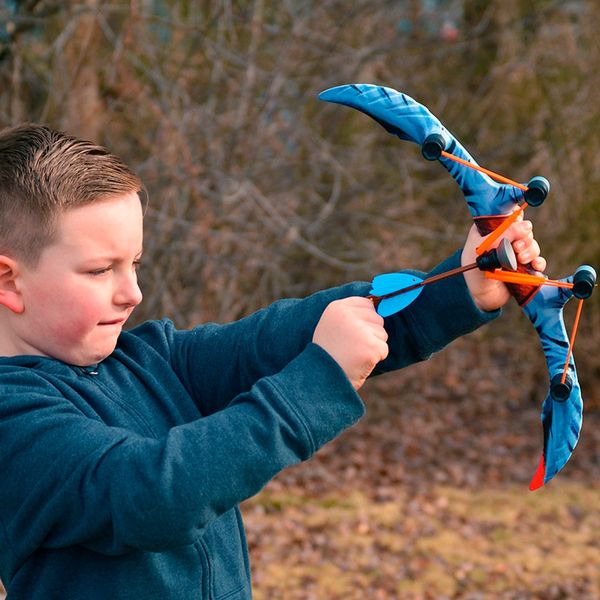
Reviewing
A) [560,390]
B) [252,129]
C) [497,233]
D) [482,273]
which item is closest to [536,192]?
[497,233]

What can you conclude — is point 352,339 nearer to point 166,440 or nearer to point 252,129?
point 166,440

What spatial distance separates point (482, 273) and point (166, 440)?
69cm

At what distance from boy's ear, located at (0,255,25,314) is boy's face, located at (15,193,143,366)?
0.04 ft

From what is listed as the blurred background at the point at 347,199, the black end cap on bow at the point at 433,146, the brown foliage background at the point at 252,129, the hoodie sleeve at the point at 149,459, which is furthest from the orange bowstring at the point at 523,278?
the blurred background at the point at 347,199

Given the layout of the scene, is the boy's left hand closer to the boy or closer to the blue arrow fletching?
the boy

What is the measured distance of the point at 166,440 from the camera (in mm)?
1543

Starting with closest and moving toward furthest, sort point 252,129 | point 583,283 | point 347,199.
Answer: point 583,283
point 252,129
point 347,199

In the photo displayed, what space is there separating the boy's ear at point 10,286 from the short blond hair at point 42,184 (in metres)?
0.02

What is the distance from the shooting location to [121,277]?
1.74 meters

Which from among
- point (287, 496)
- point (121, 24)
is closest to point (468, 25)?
point (121, 24)

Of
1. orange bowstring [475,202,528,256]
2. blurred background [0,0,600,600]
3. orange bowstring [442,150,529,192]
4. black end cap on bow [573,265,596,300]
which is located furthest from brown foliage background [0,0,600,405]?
black end cap on bow [573,265,596,300]

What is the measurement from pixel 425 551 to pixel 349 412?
A: 3761mm

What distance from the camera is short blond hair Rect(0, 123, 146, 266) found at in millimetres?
1718

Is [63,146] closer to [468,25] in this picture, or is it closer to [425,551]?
[425,551]
